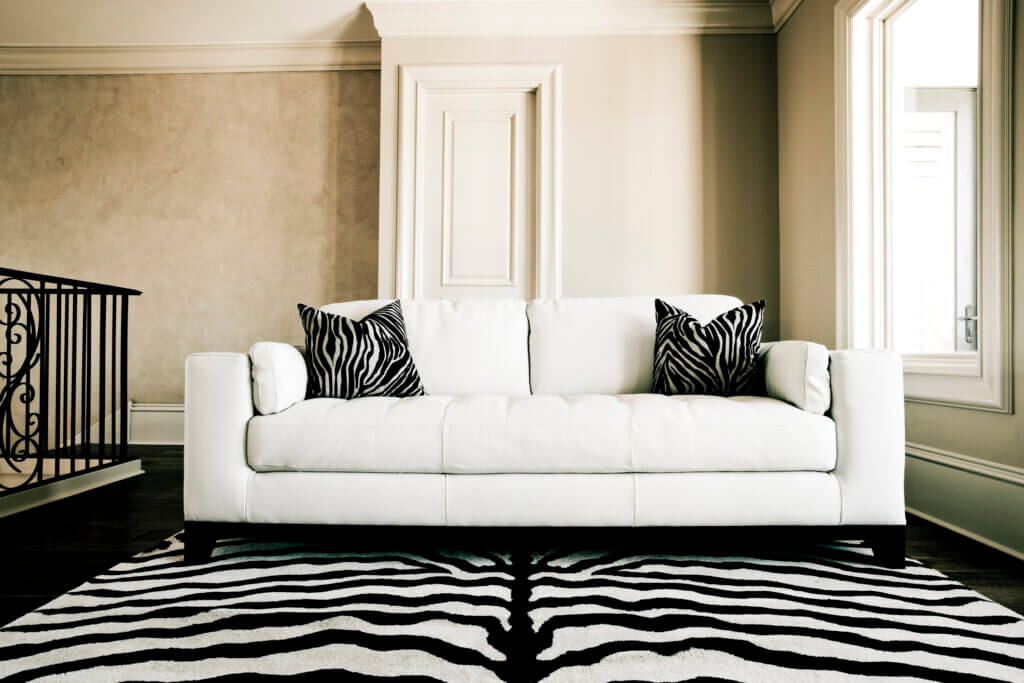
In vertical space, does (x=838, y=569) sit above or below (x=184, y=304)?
below

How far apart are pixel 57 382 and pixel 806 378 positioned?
3010 mm

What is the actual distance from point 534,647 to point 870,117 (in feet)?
9.00

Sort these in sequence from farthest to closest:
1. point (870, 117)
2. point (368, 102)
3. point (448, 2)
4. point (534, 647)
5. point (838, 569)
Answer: point (368, 102) → point (448, 2) → point (870, 117) → point (838, 569) → point (534, 647)

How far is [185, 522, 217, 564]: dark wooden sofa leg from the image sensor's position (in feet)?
5.42

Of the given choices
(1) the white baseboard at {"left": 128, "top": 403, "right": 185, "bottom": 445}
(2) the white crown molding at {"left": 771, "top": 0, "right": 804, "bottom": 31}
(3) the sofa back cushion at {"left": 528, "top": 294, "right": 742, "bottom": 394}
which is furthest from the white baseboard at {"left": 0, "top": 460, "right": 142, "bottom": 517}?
(2) the white crown molding at {"left": 771, "top": 0, "right": 804, "bottom": 31}

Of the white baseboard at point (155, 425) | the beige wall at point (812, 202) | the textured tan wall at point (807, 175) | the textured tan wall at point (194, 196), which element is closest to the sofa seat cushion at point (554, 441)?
the beige wall at point (812, 202)

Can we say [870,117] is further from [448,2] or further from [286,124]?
[286,124]

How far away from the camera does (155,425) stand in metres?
4.07

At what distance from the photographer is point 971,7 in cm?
238

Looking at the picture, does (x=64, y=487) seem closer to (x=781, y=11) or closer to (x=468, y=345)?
(x=468, y=345)

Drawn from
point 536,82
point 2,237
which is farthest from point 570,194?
point 2,237

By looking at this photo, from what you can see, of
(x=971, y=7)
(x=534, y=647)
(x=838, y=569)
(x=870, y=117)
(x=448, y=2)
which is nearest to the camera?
(x=534, y=647)

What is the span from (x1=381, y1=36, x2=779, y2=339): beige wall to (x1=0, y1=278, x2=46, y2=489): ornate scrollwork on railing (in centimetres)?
222

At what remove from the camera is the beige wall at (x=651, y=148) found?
3.59m
